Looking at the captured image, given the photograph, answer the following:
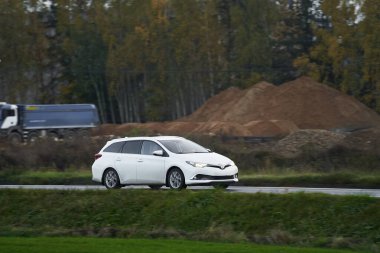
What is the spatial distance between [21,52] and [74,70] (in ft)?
16.9

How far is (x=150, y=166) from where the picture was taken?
80.1 ft

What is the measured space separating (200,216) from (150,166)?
17.0 ft

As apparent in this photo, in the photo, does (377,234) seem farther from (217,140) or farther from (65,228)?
(217,140)

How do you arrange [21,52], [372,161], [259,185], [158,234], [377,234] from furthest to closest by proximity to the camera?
[21,52] → [372,161] → [259,185] → [158,234] → [377,234]

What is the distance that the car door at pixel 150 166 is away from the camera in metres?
24.2

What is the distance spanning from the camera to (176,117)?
7644 cm

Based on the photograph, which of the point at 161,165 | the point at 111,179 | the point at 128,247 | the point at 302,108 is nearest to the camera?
the point at 128,247

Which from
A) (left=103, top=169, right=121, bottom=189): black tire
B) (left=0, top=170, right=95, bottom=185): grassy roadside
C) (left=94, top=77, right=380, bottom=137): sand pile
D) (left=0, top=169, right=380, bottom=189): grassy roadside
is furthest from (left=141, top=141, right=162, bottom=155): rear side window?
(left=94, top=77, right=380, bottom=137): sand pile

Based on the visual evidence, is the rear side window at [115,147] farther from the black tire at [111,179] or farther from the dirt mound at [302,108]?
the dirt mound at [302,108]

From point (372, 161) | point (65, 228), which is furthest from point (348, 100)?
point (65, 228)

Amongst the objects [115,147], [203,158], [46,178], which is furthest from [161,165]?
[46,178]

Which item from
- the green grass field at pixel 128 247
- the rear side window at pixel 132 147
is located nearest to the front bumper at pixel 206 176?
the rear side window at pixel 132 147

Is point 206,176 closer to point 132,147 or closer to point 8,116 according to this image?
point 132,147

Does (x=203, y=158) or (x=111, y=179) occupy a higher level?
(x=203, y=158)
